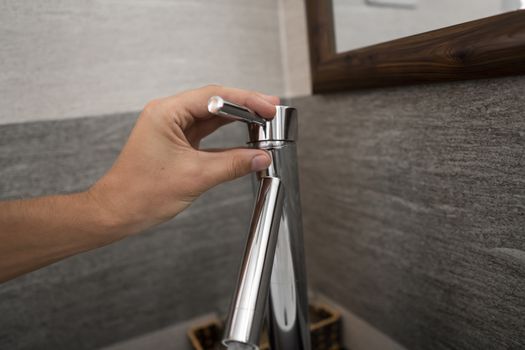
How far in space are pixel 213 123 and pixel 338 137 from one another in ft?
0.82

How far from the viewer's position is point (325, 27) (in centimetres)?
63

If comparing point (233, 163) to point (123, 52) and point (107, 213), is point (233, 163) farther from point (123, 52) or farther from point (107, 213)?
point (123, 52)

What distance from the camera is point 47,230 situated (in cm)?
42

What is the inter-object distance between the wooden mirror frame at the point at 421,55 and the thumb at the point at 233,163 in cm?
23

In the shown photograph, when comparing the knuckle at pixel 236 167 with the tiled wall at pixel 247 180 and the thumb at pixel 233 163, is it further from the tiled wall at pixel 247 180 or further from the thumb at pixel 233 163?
the tiled wall at pixel 247 180

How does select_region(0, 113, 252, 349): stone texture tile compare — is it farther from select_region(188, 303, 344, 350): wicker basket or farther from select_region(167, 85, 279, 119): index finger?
select_region(167, 85, 279, 119): index finger

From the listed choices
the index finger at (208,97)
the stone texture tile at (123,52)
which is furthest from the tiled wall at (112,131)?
the index finger at (208,97)

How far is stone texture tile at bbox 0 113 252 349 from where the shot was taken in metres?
0.58

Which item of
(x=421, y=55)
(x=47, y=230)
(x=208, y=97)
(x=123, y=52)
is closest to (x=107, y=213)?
(x=47, y=230)

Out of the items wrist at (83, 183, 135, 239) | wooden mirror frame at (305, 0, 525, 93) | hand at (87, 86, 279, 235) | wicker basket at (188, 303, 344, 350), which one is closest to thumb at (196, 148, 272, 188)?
hand at (87, 86, 279, 235)

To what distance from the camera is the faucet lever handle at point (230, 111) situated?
0.33m

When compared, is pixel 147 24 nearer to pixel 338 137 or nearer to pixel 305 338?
pixel 338 137

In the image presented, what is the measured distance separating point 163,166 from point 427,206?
344 mm

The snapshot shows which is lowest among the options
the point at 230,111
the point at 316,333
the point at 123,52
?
the point at 316,333
